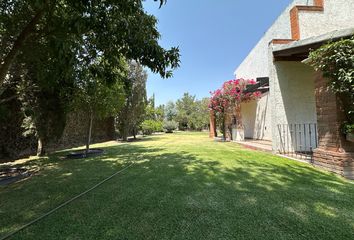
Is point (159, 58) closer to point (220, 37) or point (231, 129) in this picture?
point (231, 129)

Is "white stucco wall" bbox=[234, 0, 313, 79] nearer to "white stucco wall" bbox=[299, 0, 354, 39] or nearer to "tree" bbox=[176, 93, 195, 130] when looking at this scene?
"white stucco wall" bbox=[299, 0, 354, 39]

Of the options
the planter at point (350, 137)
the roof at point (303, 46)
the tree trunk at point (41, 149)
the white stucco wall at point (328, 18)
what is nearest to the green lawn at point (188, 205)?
the planter at point (350, 137)

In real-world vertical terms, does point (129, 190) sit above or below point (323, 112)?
below

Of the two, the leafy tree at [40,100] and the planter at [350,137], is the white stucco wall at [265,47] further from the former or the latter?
the leafy tree at [40,100]

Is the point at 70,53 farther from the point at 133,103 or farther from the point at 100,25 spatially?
the point at 133,103

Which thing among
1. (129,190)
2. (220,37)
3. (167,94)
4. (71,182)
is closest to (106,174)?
(71,182)

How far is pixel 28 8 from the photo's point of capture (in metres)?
4.80

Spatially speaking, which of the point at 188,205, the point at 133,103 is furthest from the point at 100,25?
the point at 133,103

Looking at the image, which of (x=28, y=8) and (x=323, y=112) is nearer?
(x=28, y=8)

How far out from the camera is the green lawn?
2330 mm

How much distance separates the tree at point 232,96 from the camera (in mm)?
12570

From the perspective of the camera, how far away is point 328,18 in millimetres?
7789

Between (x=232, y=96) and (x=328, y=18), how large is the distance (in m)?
5.88

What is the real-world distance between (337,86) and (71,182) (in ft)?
20.5
